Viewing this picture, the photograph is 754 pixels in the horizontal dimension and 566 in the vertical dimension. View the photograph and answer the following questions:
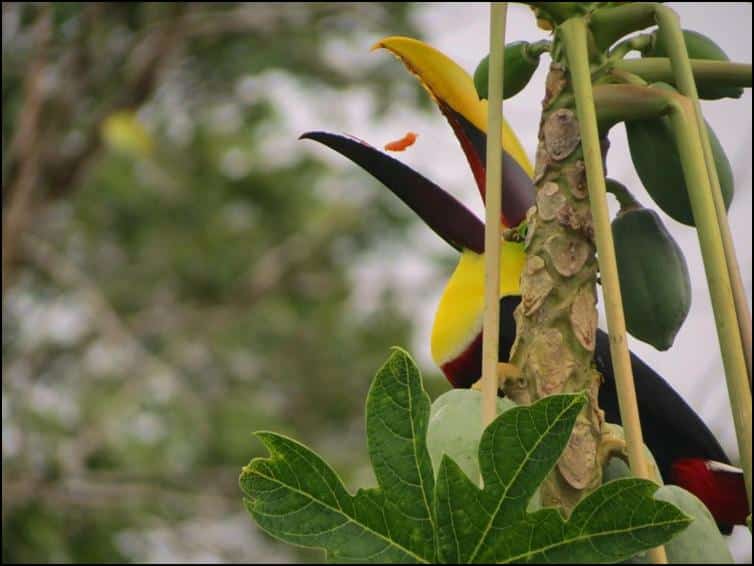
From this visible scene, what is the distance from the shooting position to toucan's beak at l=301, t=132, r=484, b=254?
64cm

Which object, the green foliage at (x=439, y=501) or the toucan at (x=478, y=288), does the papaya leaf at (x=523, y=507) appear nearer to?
the green foliage at (x=439, y=501)

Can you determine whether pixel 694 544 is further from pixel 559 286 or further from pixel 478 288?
pixel 478 288

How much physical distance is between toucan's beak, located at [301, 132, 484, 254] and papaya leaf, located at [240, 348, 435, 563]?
0.58 ft

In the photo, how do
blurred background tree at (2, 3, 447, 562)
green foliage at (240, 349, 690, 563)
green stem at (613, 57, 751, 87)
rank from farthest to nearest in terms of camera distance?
A: blurred background tree at (2, 3, 447, 562)
green stem at (613, 57, 751, 87)
green foliage at (240, 349, 690, 563)

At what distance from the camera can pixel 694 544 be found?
0.48 m

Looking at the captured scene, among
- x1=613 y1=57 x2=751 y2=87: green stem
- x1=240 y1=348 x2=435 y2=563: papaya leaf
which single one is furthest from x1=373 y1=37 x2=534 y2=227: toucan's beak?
x1=240 y1=348 x2=435 y2=563: papaya leaf

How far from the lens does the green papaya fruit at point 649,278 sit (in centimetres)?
65

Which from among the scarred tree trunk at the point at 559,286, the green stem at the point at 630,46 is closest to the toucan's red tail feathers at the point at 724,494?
the scarred tree trunk at the point at 559,286

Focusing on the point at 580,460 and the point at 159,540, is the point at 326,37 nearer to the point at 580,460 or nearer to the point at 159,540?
the point at 159,540

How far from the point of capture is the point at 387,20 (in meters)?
3.64

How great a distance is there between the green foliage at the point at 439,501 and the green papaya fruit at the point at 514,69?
221mm

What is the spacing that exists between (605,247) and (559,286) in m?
0.07

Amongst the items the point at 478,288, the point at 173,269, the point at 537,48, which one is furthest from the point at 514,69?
the point at 173,269

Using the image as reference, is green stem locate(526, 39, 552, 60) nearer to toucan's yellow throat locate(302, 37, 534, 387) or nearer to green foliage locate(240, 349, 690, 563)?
toucan's yellow throat locate(302, 37, 534, 387)
